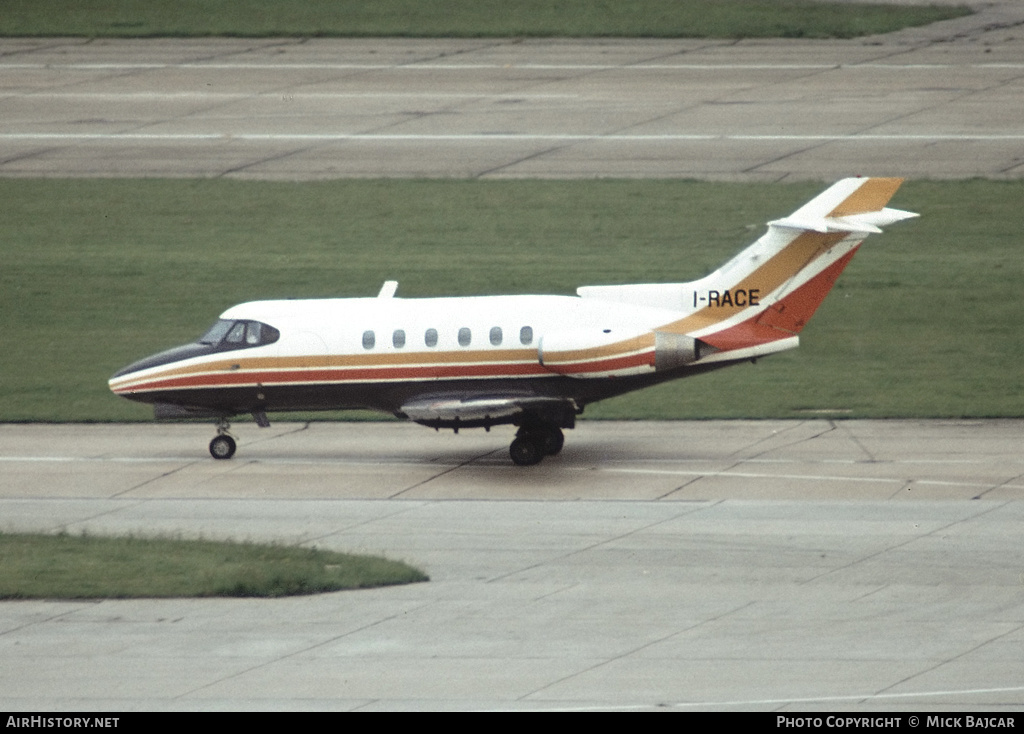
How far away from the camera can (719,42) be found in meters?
56.7

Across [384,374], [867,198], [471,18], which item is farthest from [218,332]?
[471,18]

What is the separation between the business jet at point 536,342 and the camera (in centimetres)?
2638

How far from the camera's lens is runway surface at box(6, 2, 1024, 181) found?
4628cm

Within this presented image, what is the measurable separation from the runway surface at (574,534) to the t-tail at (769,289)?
2.17m

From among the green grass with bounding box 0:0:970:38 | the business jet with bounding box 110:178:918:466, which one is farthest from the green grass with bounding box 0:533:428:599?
the green grass with bounding box 0:0:970:38

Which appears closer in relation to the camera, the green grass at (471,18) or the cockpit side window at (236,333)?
the cockpit side window at (236,333)

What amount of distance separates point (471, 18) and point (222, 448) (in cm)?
3434

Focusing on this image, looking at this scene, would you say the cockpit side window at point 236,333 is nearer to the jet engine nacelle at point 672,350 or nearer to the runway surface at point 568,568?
the runway surface at point 568,568

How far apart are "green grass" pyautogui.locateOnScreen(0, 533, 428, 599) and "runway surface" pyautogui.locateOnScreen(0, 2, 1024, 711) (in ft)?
1.04

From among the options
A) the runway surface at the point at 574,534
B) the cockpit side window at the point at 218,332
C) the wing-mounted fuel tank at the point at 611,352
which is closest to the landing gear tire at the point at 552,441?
the runway surface at the point at 574,534

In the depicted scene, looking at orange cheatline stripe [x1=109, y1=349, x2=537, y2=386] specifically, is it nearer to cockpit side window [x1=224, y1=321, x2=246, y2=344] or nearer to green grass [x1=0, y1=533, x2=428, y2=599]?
cockpit side window [x1=224, y1=321, x2=246, y2=344]

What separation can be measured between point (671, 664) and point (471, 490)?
8.65 metres

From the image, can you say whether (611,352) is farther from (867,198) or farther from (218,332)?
(218,332)

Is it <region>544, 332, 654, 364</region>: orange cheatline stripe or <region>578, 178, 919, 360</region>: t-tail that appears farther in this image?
<region>578, 178, 919, 360</region>: t-tail
